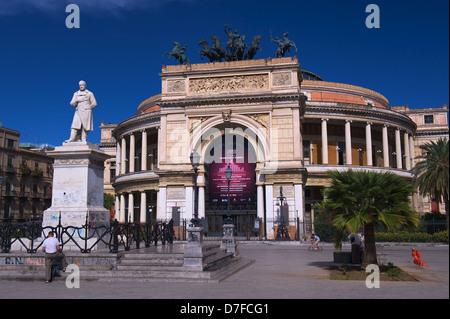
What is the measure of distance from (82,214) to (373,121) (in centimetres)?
4632

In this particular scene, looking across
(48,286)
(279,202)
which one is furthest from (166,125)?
(48,286)

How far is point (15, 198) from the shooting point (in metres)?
Result: 64.1

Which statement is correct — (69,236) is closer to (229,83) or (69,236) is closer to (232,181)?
(232,181)

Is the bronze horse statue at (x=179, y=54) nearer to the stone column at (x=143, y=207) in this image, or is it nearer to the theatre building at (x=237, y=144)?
the theatre building at (x=237, y=144)

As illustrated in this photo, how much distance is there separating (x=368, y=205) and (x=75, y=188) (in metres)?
10.1

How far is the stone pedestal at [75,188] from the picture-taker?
14.9m

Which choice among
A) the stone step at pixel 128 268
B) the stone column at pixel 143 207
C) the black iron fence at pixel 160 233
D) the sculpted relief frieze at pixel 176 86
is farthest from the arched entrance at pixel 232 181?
the stone step at pixel 128 268

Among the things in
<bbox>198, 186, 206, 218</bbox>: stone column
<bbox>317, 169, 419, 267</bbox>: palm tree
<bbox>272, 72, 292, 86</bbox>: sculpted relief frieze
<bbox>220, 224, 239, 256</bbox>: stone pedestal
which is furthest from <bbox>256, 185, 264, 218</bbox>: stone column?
<bbox>317, 169, 419, 267</bbox>: palm tree

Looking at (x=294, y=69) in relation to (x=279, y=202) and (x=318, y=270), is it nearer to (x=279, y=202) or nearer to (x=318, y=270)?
(x=279, y=202)

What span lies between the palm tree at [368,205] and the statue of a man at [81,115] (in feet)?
30.4

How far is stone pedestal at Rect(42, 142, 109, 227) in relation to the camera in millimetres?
14906

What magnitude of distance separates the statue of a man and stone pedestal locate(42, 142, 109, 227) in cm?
57

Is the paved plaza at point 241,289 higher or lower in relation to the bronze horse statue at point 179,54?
lower

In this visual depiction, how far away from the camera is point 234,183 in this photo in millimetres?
42312
